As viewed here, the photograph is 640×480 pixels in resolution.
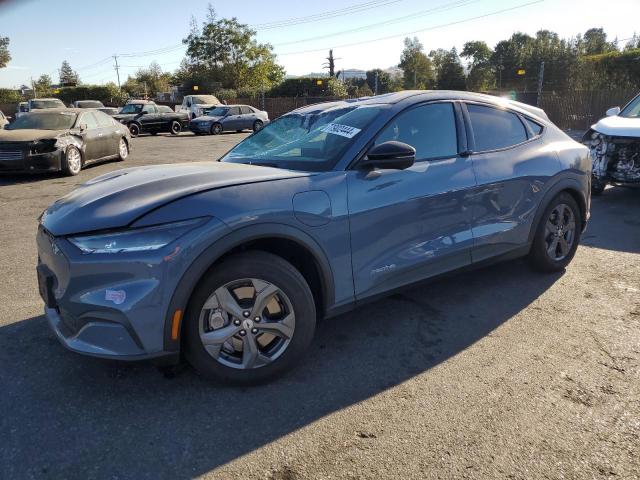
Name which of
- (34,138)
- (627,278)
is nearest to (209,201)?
(627,278)

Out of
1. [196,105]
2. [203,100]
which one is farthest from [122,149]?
[203,100]

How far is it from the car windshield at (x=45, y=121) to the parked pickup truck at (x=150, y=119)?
14.3 meters

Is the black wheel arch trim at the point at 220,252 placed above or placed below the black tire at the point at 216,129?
below

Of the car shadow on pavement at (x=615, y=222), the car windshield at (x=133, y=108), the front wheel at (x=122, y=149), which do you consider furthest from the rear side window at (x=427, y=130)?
the car windshield at (x=133, y=108)

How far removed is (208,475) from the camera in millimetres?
2166

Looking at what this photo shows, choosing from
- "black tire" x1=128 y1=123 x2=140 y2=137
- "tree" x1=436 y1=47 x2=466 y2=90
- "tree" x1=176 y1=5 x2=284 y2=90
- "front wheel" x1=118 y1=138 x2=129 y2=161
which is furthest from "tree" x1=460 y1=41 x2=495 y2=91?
"front wheel" x1=118 y1=138 x2=129 y2=161

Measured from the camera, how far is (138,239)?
8.06 ft

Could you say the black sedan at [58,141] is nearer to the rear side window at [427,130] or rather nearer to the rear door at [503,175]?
the rear side window at [427,130]

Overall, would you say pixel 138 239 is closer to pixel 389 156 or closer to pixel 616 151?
pixel 389 156

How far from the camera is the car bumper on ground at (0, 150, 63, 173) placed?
32.0ft

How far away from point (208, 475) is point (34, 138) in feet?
32.2

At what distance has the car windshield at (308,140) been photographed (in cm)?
323

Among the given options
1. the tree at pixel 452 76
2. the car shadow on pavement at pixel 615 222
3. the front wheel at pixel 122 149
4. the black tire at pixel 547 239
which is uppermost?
the tree at pixel 452 76

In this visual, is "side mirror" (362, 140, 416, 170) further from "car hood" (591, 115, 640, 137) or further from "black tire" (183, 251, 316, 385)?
"car hood" (591, 115, 640, 137)
